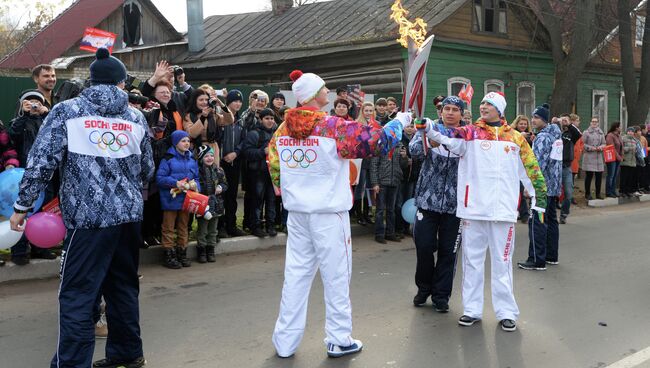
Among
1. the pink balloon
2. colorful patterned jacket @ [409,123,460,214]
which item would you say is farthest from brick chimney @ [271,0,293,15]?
colorful patterned jacket @ [409,123,460,214]

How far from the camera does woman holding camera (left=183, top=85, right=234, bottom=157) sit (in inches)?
322

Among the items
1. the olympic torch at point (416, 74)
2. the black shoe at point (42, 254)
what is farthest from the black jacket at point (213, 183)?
the olympic torch at point (416, 74)

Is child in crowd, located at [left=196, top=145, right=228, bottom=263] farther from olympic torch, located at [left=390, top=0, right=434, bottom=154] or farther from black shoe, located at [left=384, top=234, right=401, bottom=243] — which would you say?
olympic torch, located at [left=390, top=0, right=434, bottom=154]

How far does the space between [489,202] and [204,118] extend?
13.8 feet

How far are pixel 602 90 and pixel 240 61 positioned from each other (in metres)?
15.1

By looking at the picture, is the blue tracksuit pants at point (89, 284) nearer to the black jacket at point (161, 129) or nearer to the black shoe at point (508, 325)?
the black shoe at point (508, 325)

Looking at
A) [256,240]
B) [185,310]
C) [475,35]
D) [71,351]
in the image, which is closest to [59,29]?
[475,35]

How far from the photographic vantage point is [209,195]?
8250mm

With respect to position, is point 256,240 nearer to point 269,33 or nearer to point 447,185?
point 447,185

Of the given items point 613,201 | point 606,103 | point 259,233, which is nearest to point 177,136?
point 259,233

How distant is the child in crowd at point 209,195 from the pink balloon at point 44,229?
2056mm

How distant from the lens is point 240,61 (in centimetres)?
2264

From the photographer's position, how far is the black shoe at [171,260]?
8.03m

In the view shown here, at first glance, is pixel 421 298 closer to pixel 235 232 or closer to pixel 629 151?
pixel 235 232
